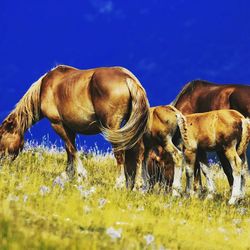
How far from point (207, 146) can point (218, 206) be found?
1920 mm

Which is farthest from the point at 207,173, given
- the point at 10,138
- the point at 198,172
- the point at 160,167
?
the point at 10,138

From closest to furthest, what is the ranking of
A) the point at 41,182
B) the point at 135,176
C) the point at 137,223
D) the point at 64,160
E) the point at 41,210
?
the point at 41,210 → the point at 137,223 → the point at 41,182 → the point at 135,176 → the point at 64,160

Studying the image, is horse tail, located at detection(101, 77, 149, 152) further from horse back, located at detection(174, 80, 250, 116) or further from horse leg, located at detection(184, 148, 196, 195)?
horse back, located at detection(174, 80, 250, 116)

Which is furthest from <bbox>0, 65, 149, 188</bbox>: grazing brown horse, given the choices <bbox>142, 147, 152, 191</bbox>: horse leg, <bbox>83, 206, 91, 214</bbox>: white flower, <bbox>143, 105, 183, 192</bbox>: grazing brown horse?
<bbox>83, 206, 91, 214</bbox>: white flower

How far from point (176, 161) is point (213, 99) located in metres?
3.15

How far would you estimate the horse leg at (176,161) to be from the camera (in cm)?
1190

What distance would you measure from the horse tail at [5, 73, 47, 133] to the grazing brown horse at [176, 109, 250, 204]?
10.9 ft

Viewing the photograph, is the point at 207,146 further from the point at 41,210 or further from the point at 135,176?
the point at 41,210

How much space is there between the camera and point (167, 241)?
265 inches

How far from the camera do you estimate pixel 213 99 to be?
14891 millimetres

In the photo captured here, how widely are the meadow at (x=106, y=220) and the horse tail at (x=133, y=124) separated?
1.45 m

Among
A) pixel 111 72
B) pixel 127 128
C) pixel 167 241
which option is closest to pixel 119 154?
pixel 127 128

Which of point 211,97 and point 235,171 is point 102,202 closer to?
point 235,171

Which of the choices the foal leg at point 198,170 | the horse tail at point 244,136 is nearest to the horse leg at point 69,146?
the foal leg at point 198,170
